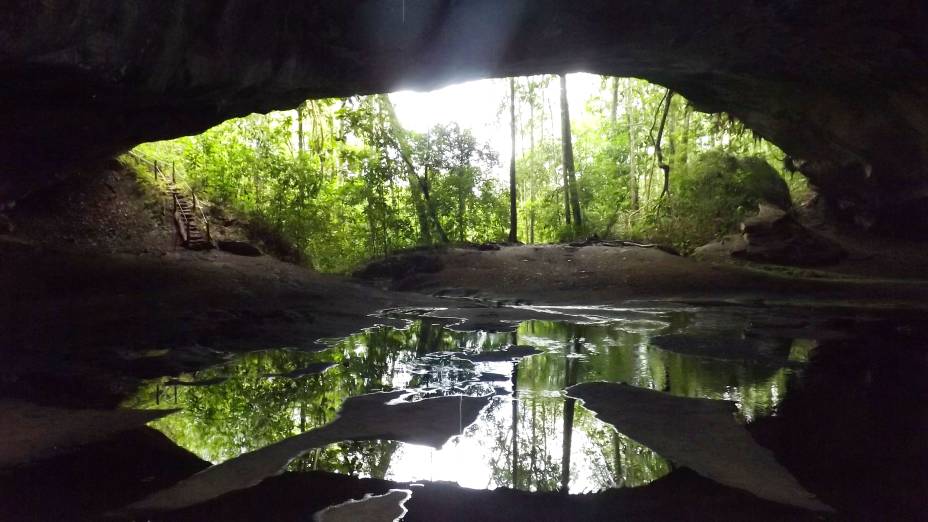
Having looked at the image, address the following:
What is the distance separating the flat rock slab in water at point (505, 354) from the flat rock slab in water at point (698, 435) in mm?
1066

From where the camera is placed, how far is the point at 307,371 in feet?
14.0

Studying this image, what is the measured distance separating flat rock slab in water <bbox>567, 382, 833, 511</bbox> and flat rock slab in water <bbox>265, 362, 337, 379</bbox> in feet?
7.03

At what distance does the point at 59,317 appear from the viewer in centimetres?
587

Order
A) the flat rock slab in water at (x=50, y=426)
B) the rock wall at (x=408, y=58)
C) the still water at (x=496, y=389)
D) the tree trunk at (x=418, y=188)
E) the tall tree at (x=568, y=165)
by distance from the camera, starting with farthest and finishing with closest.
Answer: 1. the tall tree at (x=568, y=165)
2. the tree trunk at (x=418, y=188)
3. the rock wall at (x=408, y=58)
4. the flat rock slab in water at (x=50, y=426)
5. the still water at (x=496, y=389)

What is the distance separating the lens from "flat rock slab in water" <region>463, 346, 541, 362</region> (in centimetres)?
470

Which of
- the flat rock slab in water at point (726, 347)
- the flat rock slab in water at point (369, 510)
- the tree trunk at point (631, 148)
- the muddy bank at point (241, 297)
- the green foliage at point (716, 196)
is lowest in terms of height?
the flat rock slab in water at point (369, 510)

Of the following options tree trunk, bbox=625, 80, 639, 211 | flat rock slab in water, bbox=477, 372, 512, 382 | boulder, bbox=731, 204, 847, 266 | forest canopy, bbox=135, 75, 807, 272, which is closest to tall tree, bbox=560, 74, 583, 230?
forest canopy, bbox=135, 75, 807, 272

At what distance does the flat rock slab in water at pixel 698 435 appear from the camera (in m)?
2.22

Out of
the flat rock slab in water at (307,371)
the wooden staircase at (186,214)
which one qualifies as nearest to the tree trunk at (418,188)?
the wooden staircase at (186,214)

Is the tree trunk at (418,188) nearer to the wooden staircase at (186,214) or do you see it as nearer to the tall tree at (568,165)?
the tall tree at (568,165)

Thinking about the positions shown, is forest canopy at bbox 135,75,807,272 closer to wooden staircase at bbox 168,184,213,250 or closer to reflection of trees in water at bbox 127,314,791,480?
wooden staircase at bbox 168,184,213,250

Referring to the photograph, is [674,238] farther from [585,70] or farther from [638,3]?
[638,3]

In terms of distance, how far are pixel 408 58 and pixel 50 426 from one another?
6259mm

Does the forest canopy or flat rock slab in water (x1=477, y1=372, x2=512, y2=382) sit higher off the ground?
the forest canopy
